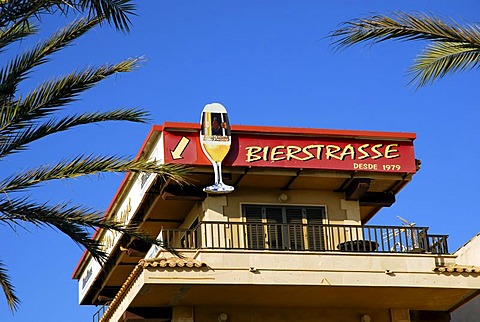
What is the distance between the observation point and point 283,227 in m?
28.9

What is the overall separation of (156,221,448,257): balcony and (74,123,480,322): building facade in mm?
36

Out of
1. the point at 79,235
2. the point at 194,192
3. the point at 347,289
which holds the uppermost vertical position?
the point at 194,192

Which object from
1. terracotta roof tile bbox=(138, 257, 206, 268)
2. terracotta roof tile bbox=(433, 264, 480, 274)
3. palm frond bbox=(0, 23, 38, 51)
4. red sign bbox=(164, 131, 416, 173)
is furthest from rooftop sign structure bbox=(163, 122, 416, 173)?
palm frond bbox=(0, 23, 38, 51)

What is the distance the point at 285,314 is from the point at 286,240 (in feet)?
6.38

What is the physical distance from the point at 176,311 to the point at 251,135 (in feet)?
16.2

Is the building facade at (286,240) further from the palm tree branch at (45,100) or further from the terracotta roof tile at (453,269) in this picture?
the palm tree branch at (45,100)

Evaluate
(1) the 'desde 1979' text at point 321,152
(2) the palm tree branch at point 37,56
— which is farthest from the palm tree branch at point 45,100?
(1) the 'desde 1979' text at point 321,152

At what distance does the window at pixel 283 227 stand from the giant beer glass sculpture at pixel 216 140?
1.30m

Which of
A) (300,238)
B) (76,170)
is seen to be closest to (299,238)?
(300,238)

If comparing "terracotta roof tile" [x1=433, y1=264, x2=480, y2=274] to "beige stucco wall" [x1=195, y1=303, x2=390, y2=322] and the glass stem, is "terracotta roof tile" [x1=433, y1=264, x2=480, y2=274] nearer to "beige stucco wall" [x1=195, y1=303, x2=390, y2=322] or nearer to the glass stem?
"beige stucco wall" [x1=195, y1=303, x2=390, y2=322]

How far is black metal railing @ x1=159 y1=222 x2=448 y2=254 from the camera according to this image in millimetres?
27625

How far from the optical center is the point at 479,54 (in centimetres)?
1809

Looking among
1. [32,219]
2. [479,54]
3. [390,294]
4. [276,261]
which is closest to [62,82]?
[32,219]

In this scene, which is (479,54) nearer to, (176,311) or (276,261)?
(276,261)
